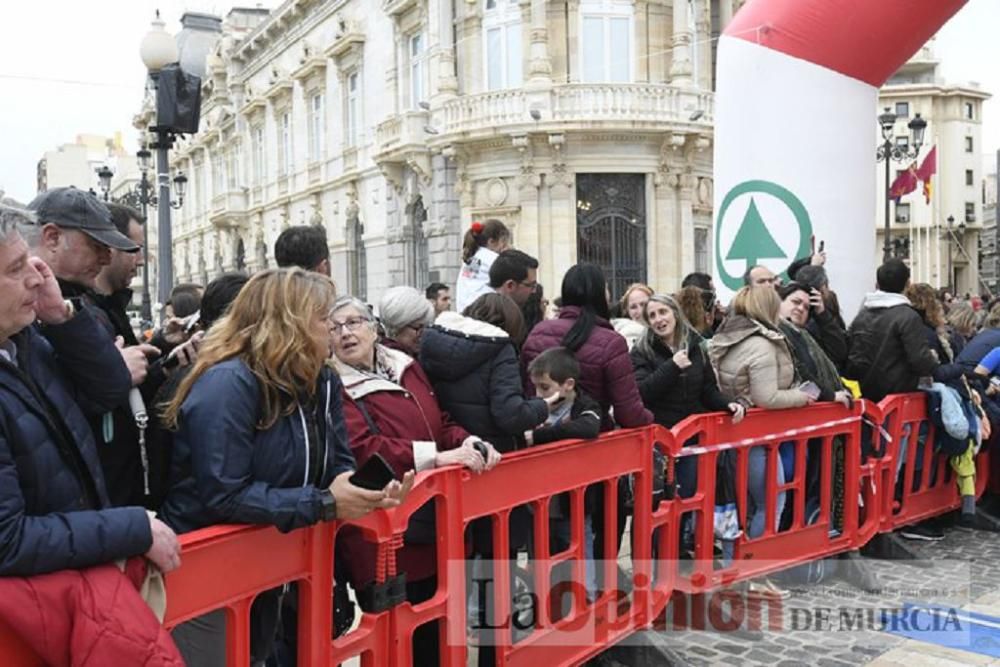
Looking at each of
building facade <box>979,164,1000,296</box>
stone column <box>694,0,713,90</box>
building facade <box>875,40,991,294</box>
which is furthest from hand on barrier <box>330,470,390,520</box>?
building facade <box>979,164,1000,296</box>

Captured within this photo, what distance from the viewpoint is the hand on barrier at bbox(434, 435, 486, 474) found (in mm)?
3463

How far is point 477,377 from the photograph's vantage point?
396 cm

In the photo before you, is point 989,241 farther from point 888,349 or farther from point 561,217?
point 888,349

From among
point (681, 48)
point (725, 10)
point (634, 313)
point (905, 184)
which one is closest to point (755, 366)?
point (634, 313)

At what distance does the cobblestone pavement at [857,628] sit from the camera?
4.63 m

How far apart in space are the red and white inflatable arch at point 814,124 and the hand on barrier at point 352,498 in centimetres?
590

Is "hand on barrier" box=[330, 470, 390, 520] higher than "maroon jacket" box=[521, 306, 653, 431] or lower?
lower

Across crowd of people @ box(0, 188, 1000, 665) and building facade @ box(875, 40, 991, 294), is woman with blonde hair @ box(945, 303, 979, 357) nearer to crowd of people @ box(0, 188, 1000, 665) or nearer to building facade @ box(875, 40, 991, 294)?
crowd of people @ box(0, 188, 1000, 665)

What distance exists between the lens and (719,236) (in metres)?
8.41

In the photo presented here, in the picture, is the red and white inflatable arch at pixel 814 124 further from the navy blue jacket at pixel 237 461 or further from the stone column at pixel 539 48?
the stone column at pixel 539 48

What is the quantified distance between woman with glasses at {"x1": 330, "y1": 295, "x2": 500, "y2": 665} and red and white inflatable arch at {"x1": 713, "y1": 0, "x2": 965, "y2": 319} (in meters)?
5.08

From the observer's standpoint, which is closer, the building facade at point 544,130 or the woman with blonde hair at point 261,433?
the woman with blonde hair at point 261,433

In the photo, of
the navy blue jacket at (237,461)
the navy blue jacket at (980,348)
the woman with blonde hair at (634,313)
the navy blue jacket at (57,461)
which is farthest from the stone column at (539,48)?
the navy blue jacket at (57,461)

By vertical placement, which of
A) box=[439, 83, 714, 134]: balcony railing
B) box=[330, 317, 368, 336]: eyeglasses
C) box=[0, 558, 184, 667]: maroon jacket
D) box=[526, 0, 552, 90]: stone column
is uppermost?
box=[526, 0, 552, 90]: stone column
